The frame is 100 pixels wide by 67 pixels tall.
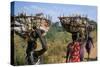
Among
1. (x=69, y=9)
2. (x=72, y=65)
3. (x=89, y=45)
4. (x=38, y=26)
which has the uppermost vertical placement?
(x=69, y=9)

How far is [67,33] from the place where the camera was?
170 centimetres

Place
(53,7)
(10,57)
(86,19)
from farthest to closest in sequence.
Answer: (86,19) < (53,7) < (10,57)

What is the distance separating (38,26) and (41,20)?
0.18 feet

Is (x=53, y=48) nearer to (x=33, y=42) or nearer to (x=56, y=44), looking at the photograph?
(x=56, y=44)

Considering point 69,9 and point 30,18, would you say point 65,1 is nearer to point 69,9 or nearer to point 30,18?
point 69,9

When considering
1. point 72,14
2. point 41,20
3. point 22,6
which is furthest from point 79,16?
point 22,6

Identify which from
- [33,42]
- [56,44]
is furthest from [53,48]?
[33,42]

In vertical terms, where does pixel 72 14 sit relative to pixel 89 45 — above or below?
above

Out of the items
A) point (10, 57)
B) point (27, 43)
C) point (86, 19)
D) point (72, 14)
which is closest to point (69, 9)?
point (72, 14)

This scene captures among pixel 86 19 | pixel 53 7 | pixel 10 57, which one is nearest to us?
pixel 10 57

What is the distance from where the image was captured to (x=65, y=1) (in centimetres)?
171

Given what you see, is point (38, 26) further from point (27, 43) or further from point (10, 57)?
point (10, 57)

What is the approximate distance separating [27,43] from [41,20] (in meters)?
0.21

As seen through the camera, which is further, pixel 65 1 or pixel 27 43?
pixel 65 1
